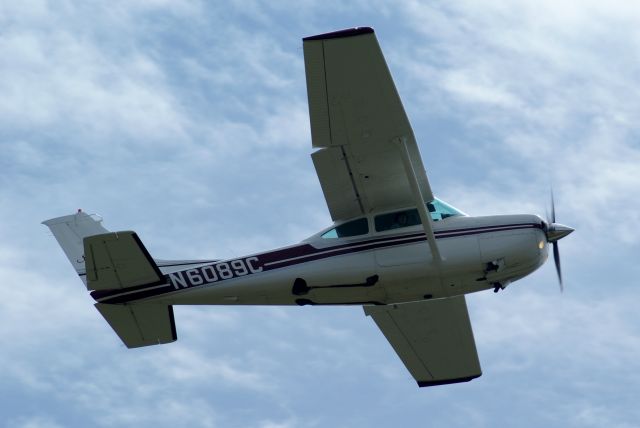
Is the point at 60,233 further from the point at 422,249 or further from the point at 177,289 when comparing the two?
the point at 422,249

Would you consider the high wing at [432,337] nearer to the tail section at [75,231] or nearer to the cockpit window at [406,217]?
the cockpit window at [406,217]

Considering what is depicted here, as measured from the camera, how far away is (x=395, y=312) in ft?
80.3

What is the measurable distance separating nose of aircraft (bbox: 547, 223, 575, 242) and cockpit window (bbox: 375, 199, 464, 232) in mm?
1741

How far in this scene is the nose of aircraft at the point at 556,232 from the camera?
22.1 meters

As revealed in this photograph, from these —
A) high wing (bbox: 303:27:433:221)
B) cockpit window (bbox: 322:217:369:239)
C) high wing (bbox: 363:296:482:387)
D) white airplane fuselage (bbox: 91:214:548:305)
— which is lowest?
high wing (bbox: 363:296:482:387)

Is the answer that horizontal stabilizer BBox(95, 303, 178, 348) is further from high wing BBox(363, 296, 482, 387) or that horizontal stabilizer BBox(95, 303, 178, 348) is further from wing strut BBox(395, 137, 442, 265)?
wing strut BBox(395, 137, 442, 265)

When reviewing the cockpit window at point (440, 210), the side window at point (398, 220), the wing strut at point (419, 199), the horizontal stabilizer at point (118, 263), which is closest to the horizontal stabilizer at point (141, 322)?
the horizontal stabilizer at point (118, 263)

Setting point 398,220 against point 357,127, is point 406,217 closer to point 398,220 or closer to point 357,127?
point 398,220

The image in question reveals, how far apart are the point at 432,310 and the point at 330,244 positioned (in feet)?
11.5

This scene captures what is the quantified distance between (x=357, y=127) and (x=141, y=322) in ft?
18.8

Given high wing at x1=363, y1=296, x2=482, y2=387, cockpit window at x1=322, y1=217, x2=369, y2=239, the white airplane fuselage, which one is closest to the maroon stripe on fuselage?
the white airplane fuselage

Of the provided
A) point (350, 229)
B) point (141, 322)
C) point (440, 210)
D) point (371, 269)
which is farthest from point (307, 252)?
point (141, 322)

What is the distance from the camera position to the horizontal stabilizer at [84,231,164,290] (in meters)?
20.8

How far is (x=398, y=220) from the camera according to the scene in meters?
22.2
